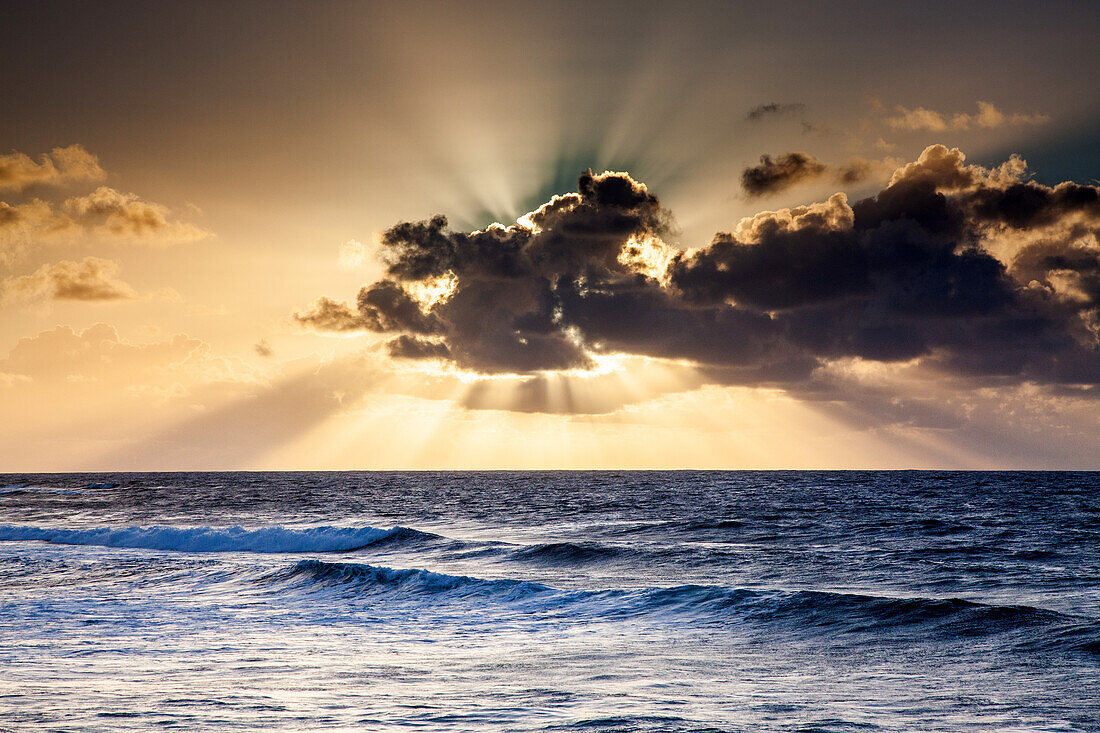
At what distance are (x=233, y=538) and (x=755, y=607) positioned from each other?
3420cm

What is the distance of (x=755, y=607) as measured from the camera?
797 inches

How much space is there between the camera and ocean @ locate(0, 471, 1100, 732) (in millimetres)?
11297

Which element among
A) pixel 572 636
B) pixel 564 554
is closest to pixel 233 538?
pixel 564 554

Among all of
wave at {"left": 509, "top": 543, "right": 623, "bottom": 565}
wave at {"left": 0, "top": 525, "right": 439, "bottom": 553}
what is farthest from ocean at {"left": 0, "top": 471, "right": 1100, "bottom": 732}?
wave at {"left": 0, "top": 525, "right": 439, "bottom": 553}

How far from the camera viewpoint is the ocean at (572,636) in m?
11.3

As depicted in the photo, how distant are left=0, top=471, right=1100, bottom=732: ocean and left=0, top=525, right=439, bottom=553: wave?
3.96 meters

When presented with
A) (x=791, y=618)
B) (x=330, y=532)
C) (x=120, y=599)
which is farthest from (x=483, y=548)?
(x=791, y=618)

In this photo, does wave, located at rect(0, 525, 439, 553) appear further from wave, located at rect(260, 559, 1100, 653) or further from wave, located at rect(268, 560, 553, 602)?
wave, located at rect(260, 559, 1100, 653)

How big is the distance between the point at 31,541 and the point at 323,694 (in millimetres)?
42121

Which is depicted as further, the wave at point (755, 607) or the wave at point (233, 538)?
the wave at point (233, 538)

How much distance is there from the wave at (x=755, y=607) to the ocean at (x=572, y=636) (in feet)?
0.31

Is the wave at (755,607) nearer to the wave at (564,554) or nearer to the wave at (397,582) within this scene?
the wave at (397,582)

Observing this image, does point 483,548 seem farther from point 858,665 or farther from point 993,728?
point 993,728

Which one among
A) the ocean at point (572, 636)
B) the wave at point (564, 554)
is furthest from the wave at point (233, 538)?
the wave at point (564, 554)
